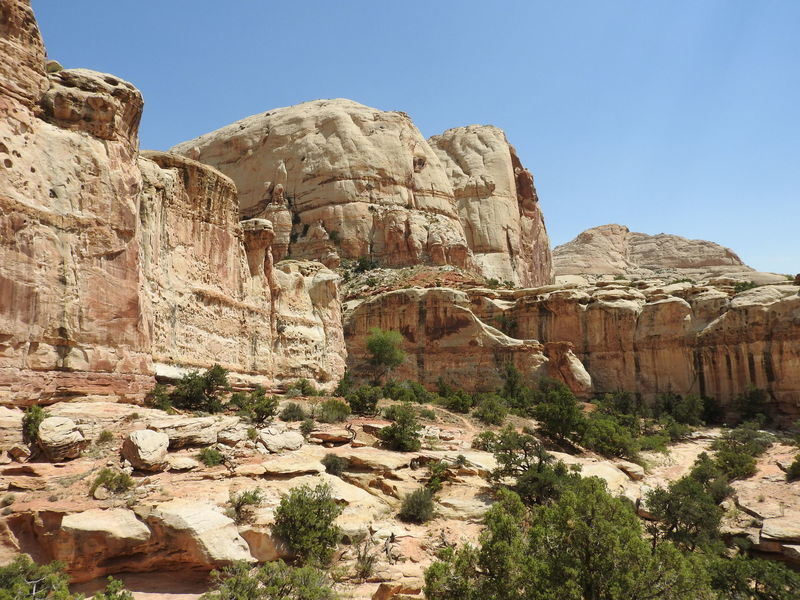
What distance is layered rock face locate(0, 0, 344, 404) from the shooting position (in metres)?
16.2

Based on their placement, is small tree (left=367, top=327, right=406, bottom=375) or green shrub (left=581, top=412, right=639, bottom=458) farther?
small tree (left=367, top=327, right=406, bottom=375)

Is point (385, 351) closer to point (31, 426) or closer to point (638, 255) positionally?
point (31, 426)

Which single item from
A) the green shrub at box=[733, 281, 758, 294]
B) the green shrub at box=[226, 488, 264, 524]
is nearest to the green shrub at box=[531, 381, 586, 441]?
the green shrub at box=[226, 488, 264, 524]

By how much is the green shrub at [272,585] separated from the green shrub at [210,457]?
4616 mm

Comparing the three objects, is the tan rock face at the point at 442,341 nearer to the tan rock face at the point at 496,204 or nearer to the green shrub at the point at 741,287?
the green shrub at the point at 741,287

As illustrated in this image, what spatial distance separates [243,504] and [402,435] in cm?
882

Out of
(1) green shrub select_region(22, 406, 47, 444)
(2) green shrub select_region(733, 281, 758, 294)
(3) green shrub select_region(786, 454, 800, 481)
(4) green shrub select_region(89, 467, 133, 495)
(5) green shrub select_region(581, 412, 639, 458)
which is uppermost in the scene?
(2) green shrub select_region(733, 281, 758, 294)

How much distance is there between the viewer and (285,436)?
19.6 metres

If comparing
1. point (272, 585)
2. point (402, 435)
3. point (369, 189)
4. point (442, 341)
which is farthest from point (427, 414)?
point (369, 189)

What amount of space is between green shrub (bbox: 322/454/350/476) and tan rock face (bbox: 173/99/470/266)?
4334 cm

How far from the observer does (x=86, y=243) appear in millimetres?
18000

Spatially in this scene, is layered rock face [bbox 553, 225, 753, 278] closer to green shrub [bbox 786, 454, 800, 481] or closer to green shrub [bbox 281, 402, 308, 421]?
green shrub [bbox 786, 454, 800, 481]

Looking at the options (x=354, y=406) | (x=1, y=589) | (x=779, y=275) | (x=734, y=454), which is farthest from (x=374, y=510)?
(x=779, y=275)

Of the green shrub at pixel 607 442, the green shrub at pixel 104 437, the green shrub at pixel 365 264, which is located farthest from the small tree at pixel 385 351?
the green shrub at pixel 104 437
